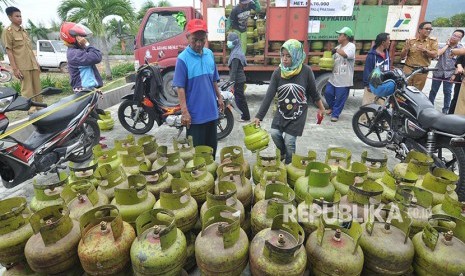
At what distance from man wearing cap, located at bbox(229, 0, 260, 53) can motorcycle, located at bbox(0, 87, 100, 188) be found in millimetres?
3842

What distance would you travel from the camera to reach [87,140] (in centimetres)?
399

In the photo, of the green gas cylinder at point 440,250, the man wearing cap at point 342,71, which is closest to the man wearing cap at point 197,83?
the green gas cylinder at point 440,250

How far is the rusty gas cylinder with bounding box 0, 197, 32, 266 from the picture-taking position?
1532mm

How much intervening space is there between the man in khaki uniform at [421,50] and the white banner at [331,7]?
1.47 meters

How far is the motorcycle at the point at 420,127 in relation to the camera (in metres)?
2.92

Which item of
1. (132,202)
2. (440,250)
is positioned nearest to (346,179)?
(440,250)

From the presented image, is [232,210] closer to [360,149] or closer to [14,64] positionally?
[360,149]

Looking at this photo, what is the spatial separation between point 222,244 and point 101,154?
167 centimetres

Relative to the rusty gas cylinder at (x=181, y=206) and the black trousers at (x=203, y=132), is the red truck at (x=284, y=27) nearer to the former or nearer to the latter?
the black trousers at (x=203, y=132)

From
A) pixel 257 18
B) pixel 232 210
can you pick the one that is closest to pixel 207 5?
pixel 257 18

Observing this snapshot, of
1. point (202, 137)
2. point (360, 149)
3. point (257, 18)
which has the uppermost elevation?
point (257, 18)

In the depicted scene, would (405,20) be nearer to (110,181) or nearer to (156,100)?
(156,100)

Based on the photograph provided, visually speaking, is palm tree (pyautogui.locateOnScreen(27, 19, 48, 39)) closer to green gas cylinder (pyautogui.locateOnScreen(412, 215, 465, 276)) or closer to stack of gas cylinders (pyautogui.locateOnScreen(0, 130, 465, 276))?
stack of gas cylinders (pyautogui.locateOnScreen(0, 130, 465, 276))

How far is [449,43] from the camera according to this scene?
597 centimetres
